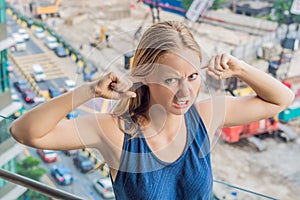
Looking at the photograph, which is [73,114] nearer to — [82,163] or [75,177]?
[75,177]

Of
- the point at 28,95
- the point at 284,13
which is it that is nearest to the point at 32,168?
the point at 28,95

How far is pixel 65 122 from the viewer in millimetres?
415

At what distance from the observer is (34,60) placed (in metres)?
5.70

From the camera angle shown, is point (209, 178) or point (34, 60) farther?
point (34, 60)

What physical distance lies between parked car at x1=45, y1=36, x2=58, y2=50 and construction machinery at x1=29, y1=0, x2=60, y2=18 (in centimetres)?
56

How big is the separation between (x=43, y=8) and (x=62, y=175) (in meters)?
3.31

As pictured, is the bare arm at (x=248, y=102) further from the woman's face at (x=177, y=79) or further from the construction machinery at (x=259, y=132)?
the construction machinery at (x=259, y=132)

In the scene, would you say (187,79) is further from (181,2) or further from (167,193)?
(181,2)

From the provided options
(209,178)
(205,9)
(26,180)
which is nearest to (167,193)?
(209,178)

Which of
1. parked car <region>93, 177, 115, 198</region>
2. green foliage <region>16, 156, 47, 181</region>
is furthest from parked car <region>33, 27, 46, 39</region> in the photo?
parked car <region>93, 177, 115, 198</region>

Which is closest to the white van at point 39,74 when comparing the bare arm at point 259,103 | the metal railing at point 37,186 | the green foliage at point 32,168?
the green foliage at point 32,168

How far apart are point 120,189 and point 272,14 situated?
20.9ft

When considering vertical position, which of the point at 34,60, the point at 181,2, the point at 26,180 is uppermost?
the point at 26,180

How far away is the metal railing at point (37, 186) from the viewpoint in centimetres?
50
